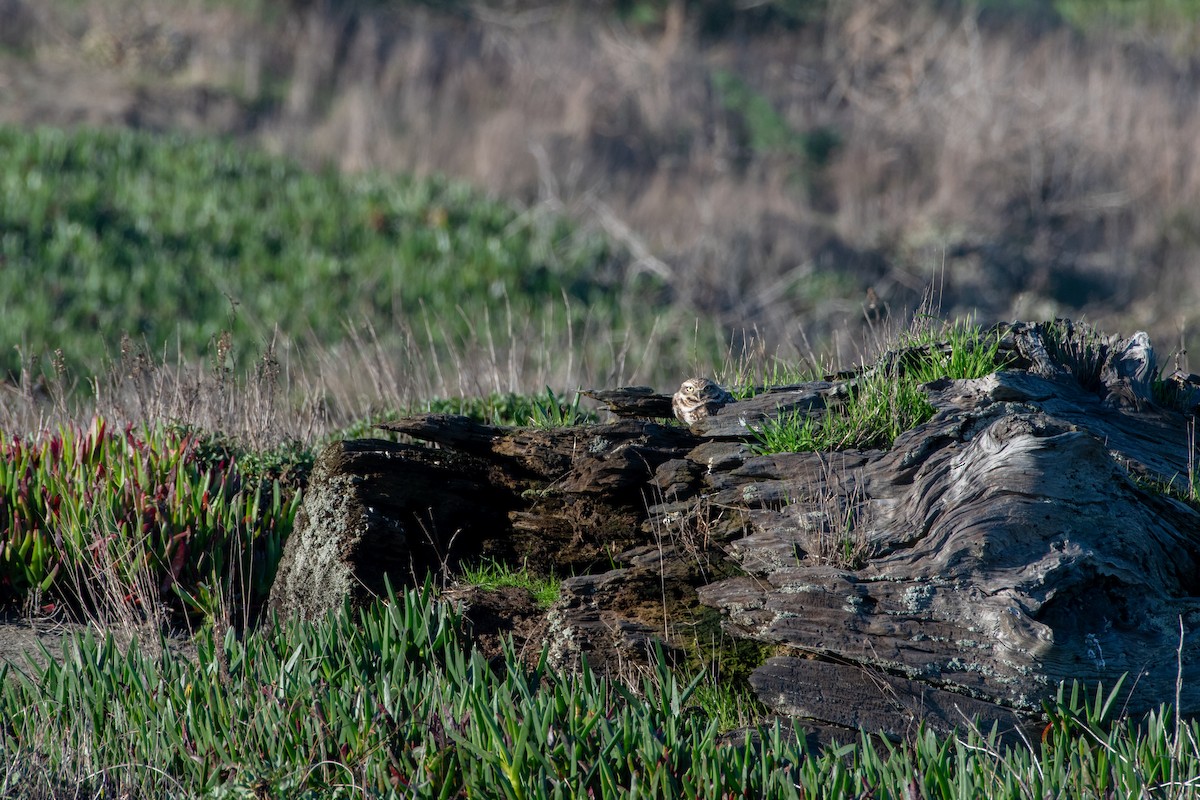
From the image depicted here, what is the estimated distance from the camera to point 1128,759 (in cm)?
317

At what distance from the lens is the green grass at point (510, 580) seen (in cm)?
469

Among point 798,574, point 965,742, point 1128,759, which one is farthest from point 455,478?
point 1128,759

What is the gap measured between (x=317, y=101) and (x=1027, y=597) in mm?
19123

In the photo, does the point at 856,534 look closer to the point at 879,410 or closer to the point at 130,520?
the point at 879,410

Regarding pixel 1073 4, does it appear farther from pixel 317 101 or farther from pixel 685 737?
pixel 685 737

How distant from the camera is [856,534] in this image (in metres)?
4.02

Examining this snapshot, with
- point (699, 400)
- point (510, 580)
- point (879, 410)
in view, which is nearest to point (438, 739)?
Result: point (510, 580)

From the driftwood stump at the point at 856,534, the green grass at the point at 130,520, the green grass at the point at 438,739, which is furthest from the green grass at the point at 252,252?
the green grass at the point at 438,739

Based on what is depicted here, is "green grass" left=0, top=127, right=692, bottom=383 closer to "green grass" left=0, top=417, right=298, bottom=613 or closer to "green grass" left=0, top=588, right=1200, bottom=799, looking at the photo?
"green grass" left=0, top=417, right=298, bottom=613

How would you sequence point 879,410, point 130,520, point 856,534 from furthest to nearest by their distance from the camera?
1. point 130,520
2. point 879,410
3. point 856,534

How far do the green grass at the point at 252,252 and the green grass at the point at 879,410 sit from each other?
27.7 ft

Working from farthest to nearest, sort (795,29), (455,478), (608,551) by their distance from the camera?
(795,29), (455,478), (608,551)

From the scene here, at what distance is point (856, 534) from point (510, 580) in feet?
4.96

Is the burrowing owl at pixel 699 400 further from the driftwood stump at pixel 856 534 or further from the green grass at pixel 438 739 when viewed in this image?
the green grass at pixel 438 739
